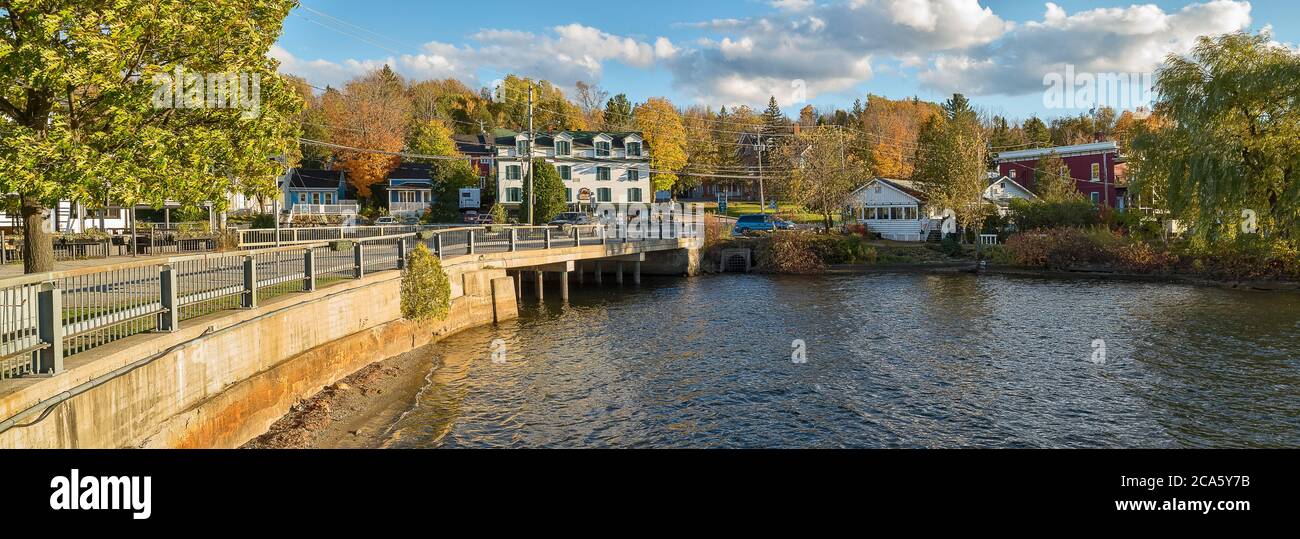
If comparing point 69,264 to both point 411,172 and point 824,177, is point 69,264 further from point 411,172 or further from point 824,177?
point 411,172

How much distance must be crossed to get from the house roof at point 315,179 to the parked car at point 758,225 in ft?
123

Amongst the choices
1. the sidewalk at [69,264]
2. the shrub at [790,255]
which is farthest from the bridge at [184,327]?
the shrub at [790,255]

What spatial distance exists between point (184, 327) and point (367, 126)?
224 feet

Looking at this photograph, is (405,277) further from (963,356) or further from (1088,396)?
(1088,396)

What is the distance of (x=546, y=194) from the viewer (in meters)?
58.9

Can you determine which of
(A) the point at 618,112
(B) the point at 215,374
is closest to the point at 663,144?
(A) the point at 618,112

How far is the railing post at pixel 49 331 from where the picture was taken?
877 centimetres

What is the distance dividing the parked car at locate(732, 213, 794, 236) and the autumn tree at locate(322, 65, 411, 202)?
110 ft

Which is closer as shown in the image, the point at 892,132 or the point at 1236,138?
Result: the point at 1236,138

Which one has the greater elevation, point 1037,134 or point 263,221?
point 1037,134

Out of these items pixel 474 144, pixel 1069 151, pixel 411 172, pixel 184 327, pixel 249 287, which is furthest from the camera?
pixel 474 144

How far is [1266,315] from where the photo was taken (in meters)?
27.0

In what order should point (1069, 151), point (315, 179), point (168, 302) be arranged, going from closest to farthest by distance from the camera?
point (168, 302) < point (1069, 151) < point (315, 179)
